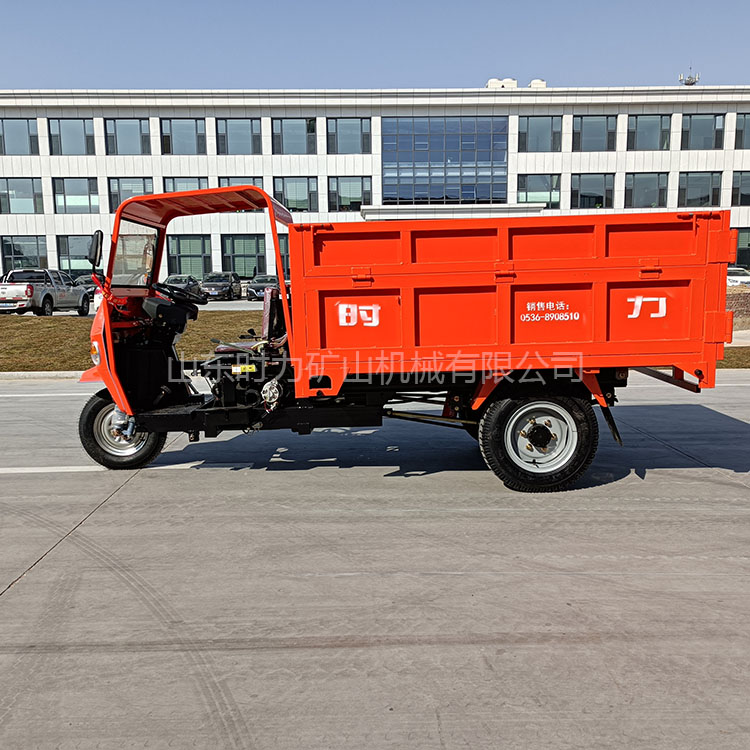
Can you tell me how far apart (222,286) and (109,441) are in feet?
110

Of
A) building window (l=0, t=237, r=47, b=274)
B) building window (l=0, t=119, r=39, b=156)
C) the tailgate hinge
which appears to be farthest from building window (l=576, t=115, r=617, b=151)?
the tailgate hinge

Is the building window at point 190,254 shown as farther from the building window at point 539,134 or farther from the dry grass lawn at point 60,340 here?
the dry grass lawn at point 60,340

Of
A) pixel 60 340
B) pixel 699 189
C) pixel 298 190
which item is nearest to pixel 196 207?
pixel 60 340

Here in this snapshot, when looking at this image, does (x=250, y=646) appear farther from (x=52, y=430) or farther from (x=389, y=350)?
(x=52, y=430)

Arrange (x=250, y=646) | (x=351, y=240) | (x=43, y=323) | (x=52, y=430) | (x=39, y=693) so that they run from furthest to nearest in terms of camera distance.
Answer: (x=43, y=323) → (x=52, y=430) → (x=351, y=240) → (x=250, y=646) → (x=39, y=693)

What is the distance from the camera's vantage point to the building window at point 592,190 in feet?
155

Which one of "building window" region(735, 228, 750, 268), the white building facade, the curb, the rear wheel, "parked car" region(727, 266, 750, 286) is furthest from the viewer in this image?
"building window" region(735, 228, 750, 268)

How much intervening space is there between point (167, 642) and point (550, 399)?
12.6 ft

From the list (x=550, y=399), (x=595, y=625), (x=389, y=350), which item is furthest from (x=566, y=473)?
(x=595, y=625)

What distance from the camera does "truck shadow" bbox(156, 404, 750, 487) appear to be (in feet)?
23.0

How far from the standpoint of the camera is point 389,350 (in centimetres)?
595

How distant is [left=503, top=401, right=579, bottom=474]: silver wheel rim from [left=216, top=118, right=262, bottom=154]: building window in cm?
4501

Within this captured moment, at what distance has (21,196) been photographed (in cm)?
4769

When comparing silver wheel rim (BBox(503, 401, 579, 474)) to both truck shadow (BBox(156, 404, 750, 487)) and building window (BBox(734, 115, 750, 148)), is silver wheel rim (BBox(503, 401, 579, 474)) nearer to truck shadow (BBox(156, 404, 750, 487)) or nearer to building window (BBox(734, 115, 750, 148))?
truck shadow (BBox(156, 404, 750, 487))
